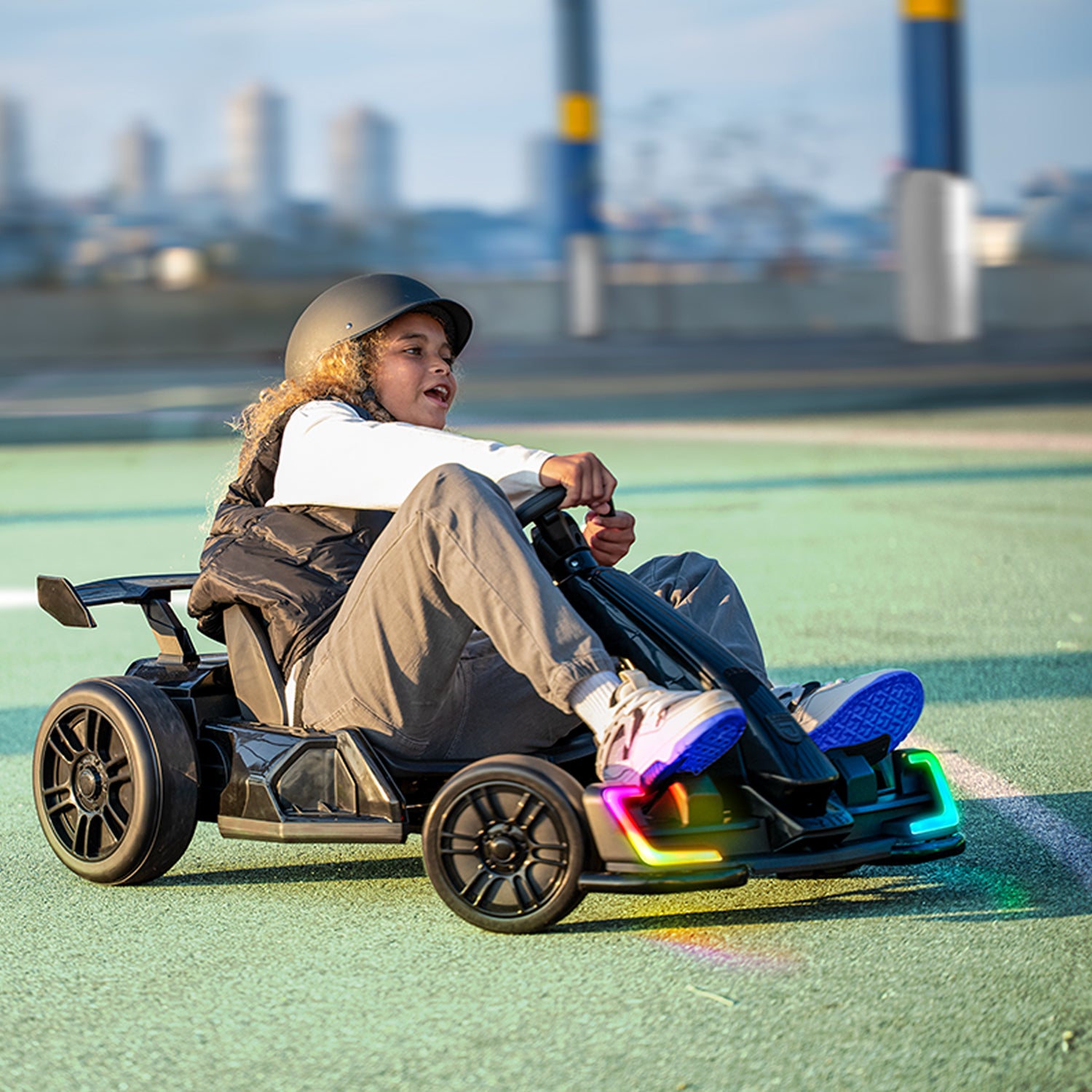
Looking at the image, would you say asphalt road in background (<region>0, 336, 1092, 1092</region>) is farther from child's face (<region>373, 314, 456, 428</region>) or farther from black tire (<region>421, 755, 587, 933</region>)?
child's face (<region>373, 314, 456, 428</region>)

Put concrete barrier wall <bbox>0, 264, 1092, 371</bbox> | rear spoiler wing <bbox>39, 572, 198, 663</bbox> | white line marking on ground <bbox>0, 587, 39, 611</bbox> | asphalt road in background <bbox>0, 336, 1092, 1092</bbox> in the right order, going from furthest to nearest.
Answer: concrete barrier wall <bbox>0, 264, 1092, 371</bbox>
white line marking on ground <bbox>0, 587, 39, 611</bbox>
rear spoiler wing <bbox>39, 572, 198, 663</bbox>
asphalt road in background <bbox>0, 336, 1092, 1092</bbox>

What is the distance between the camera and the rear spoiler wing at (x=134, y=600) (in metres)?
3.90

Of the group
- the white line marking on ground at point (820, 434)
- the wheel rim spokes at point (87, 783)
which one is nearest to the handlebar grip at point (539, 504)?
the wheel rim spokes at point (87, 783)

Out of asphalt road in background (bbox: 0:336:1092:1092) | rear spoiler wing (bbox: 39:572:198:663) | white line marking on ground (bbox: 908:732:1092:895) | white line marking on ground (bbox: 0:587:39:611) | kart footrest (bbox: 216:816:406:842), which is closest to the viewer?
asphalt road in background (bbox: 0:336:1092:1092)

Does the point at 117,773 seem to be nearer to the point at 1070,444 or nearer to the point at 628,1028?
the point at 628,1028

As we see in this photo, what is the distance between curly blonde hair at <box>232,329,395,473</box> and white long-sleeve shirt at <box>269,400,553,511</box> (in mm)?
93

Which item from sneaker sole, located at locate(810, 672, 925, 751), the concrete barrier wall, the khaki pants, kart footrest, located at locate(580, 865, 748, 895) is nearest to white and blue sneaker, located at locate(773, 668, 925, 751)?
sneaker sole, located at locate(810, 672, 925, 751)

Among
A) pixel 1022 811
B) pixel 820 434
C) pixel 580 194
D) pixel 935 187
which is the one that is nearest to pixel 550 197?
pixel 580 194

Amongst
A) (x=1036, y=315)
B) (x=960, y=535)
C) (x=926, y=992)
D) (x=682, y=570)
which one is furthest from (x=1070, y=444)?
(x=1036, y=315)

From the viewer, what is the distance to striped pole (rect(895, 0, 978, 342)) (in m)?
21.8

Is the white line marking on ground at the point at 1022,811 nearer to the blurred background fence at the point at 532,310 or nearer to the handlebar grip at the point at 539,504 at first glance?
the handlebar grip at the point at 539,504

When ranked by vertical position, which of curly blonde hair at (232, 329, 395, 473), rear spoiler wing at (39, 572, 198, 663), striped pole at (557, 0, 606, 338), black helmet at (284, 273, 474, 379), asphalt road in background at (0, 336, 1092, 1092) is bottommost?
asphalt road in background at (0, 336, 1092, 1092)

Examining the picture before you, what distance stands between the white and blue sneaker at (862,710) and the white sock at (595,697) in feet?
1.42

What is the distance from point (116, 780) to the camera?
365 centimetres
